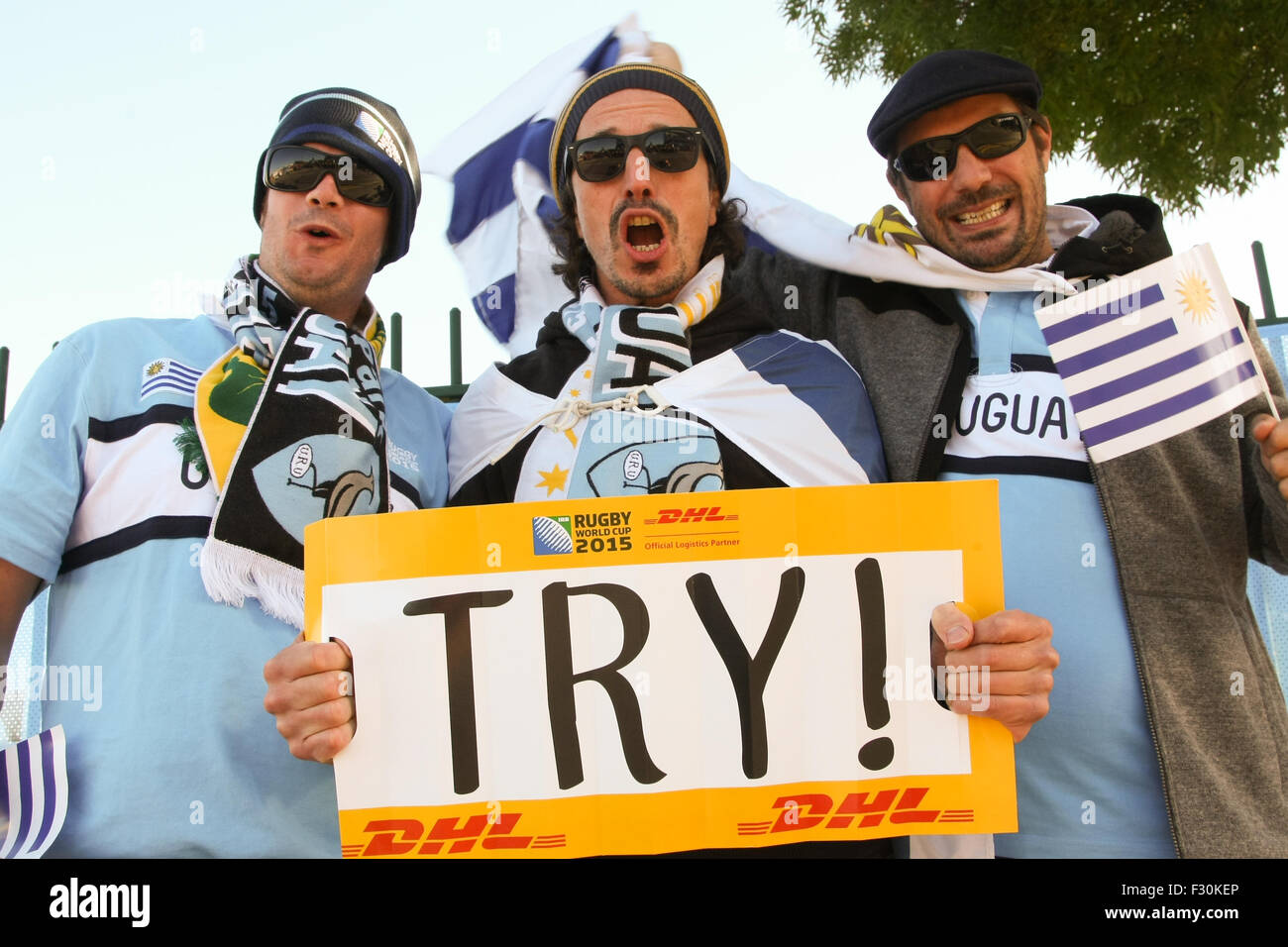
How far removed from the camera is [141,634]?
262 cm

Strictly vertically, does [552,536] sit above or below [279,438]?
below

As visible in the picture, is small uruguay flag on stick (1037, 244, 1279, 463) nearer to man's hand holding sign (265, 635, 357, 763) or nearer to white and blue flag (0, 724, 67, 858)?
man's hand holding sign (265, 635, 357, 763)

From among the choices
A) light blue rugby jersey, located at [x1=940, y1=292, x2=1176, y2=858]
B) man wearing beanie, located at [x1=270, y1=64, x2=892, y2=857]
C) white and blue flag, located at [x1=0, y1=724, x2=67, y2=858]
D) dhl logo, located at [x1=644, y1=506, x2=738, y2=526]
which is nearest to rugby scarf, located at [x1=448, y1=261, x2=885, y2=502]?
man wearing beanie, located at [x1=270, y1=64, x2=892, y2=857]

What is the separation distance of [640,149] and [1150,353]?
4.96ft

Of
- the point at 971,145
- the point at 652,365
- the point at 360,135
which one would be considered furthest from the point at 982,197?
Result: the point at 360,135

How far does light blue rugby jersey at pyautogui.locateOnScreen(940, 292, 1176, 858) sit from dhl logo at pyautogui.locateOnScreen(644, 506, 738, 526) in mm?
935

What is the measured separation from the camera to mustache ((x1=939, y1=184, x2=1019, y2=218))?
3332 millimetres

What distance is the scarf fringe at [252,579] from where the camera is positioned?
2631 millimetres

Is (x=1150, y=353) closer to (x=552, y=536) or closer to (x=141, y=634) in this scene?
(x=552, y=536)

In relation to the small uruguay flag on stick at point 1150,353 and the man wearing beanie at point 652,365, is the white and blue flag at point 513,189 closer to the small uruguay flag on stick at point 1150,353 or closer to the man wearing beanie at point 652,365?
the man wearing beanie at point 652,365

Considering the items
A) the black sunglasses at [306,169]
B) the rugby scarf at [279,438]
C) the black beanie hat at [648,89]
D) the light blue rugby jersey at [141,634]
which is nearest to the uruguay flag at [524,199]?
the black beanie hat at [648,89]

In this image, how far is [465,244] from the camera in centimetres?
415
